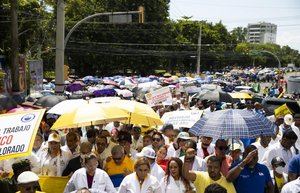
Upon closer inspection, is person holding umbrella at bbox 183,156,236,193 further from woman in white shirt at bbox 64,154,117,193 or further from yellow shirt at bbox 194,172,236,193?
woman in white shirt at bbox 64,154,117,193

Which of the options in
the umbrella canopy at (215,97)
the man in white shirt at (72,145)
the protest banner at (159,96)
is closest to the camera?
the man in white shirt at (72,145)

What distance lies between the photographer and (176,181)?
6152mm

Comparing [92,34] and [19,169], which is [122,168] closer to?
[19,169]

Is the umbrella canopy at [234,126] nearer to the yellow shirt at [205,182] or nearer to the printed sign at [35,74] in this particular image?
the yellow shirt at [205,182]

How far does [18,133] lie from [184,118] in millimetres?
5304

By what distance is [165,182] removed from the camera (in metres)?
6.19

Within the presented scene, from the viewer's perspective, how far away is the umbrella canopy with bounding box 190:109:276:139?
6.71 meters

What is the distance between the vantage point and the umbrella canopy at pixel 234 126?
264 inches

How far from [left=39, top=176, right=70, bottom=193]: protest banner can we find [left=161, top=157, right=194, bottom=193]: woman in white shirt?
1.67 m

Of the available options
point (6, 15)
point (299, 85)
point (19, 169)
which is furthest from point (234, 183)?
point (299, 85)

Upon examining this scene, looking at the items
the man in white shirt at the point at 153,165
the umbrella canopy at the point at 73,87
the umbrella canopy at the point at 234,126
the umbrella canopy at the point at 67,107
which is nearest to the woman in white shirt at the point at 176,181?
the man in white shirt at the point at 153,165

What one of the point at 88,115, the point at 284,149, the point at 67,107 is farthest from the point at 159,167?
the point at 67,107

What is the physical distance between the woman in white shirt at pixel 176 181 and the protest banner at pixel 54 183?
5.47ft

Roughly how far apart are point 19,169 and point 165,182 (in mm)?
1959
